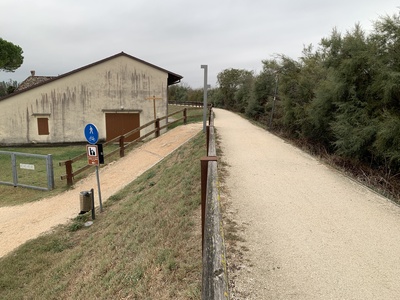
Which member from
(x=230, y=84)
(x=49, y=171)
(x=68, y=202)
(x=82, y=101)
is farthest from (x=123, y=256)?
(x=230, y=84)

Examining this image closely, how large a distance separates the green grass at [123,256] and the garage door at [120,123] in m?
12.6

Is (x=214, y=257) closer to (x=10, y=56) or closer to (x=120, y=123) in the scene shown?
(x=120, y=123)

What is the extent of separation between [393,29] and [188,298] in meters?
9.36

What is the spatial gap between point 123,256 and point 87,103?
16.5 metres

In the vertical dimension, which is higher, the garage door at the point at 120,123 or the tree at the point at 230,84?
the tree at the point at 230,84

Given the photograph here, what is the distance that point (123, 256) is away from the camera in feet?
15.1

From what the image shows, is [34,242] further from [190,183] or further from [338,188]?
[338,188]

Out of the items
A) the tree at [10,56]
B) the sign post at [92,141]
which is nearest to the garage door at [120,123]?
the sign post at [92,141]

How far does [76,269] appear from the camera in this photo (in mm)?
5047

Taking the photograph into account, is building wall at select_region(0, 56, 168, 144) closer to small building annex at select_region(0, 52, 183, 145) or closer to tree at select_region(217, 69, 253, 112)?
small building annex at select_region(0, 52, 183, 145)

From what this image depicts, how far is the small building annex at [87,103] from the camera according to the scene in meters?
18.4

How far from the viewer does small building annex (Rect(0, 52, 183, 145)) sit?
18.4 metres

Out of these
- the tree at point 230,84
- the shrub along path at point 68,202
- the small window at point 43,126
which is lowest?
the shrub along path at point 68,202

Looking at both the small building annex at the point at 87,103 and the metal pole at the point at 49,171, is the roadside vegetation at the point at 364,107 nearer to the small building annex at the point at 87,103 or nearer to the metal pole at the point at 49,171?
the metal pole at the point at 49,171
